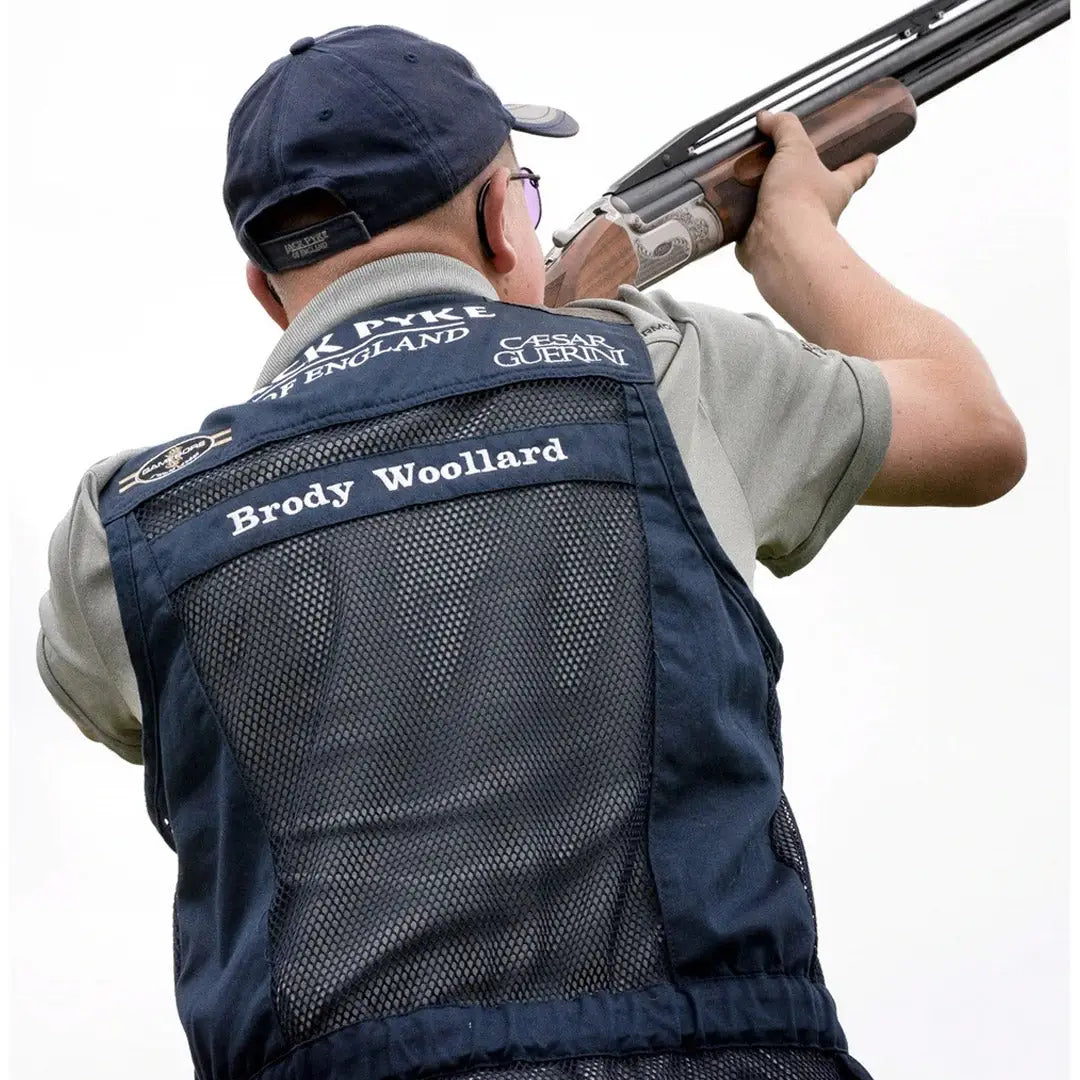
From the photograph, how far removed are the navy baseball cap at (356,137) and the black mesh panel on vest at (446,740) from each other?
1.28ft

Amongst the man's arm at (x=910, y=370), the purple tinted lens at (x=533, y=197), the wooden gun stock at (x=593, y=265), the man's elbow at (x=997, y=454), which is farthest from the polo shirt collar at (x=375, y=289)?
the wooden gun stock at (x=593, y=265)

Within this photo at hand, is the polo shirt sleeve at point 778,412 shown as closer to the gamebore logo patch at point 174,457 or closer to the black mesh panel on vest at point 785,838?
the black mesh panel on vest at point 785,838

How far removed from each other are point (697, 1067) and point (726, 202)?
6.79 feet

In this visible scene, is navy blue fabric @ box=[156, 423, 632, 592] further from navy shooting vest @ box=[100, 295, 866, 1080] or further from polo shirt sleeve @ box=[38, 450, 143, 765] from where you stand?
polo shirt sleeve @ box=[38, 450, 143, 765]

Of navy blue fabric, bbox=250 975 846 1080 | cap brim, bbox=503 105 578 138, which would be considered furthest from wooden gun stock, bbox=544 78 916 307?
navy blue fabric, bbox=250 975 846 1080

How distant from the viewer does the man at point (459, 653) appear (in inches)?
81.1

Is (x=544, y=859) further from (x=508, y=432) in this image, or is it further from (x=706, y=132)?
(x=706, y=132)

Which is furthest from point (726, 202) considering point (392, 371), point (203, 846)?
point (203, 846)

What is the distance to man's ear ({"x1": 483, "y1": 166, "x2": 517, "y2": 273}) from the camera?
2.53 m

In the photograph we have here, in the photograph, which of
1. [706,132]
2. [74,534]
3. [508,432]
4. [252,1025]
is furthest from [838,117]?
[252,1025]

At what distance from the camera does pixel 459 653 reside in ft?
7.01

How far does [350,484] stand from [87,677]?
18.4 inches

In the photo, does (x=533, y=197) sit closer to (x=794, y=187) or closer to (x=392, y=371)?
(x=392, y=371)

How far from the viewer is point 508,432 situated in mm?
2244
